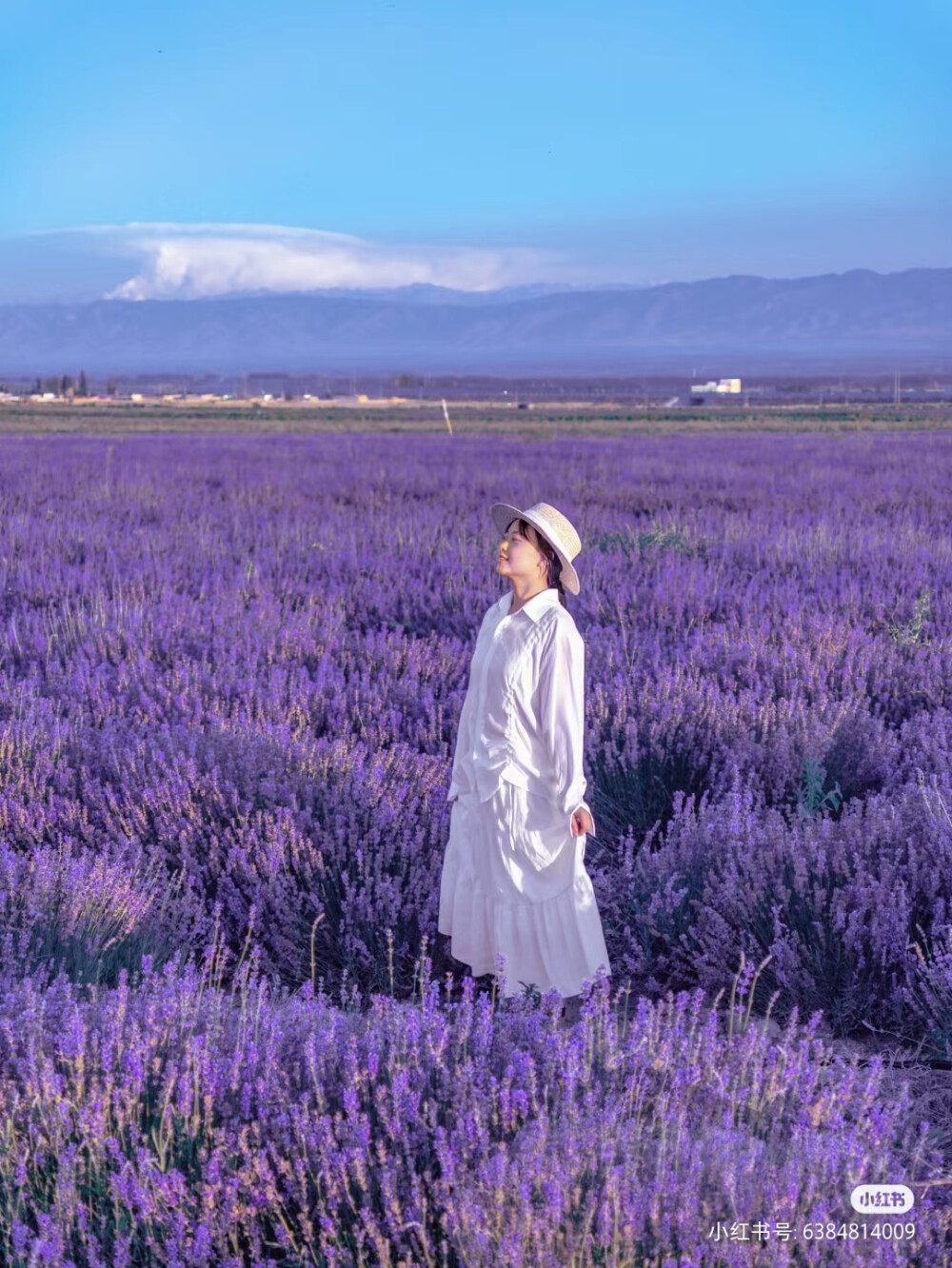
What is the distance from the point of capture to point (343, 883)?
3236 mm

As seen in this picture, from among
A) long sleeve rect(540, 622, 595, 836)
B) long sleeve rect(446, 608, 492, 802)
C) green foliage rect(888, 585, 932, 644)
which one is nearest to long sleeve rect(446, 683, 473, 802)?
long sleeve rect(446, 608, 492, 802)

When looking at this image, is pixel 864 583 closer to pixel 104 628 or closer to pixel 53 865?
pixel 104 628

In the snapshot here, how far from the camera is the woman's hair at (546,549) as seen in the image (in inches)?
107

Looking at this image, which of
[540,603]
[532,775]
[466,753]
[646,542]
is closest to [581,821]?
[532,775]

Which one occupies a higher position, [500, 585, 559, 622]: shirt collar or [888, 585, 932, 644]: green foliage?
[500, 585, 559, 622]: shirt collar

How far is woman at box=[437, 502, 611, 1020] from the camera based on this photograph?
268cm

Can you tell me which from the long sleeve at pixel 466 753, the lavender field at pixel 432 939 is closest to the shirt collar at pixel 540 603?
the long sleeve at pixel 466 753

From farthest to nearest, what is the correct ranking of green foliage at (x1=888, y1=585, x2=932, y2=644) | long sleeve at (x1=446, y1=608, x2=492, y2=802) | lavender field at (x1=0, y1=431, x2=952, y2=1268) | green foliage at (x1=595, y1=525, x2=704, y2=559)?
green foliage at (x1=595, y1=525, x2=704, y2=559) → green foliage at (x1=888, y1=585, x2=932, y2=644) → long sleeve at (x1=446, y1=608, x2=492, y2=802) → lavender field at (x1=0, y1=431, x2=952, y2=1268)

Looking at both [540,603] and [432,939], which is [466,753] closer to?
[540,603]

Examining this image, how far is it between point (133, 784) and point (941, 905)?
7.37 feet

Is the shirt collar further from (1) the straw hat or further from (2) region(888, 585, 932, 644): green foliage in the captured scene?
(2) region(888, 585, 932, 644): green foliage

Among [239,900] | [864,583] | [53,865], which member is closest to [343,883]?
[239,900]

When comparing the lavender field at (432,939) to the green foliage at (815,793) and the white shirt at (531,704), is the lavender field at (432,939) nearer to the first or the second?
the green foliage at (815,793)

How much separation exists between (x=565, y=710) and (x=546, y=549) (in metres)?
0.37
